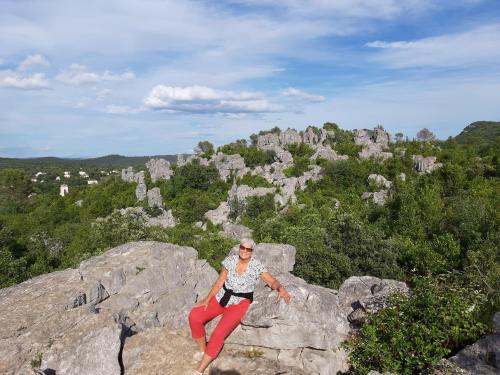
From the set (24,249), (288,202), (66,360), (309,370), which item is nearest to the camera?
(66,360)

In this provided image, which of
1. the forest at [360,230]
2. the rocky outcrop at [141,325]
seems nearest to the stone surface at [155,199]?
the forest at [360,230]

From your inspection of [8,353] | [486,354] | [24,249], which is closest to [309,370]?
[486,354]

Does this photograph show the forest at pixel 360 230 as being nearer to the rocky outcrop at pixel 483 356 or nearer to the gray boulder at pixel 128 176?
the rocky outcrop at pixel 483 356

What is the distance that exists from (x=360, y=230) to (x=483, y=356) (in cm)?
1967

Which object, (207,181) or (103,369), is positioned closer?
(103,369)

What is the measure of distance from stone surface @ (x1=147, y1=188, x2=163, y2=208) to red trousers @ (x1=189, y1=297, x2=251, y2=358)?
198 feet

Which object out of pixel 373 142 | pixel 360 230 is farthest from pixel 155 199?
pixel 373 142

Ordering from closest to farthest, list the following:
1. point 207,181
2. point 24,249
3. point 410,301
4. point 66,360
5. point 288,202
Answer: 1. point 66,360
2. point 410,301
3. point 24,249
4. point 288,202
5. point 207,181

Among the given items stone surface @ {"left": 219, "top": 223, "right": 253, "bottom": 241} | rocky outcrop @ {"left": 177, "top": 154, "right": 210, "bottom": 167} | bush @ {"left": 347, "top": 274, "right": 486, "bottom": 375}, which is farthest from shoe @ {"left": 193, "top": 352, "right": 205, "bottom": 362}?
rocky outcrop @ {"left": 177, "top": 154, "right": 210, "bottom": 167}

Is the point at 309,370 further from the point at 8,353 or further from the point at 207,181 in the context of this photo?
the point at 207,181

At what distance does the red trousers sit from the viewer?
7.49 meters

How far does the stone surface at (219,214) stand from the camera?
6150 centimetres

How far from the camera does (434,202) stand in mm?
43281

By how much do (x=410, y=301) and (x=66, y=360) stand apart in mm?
9009
